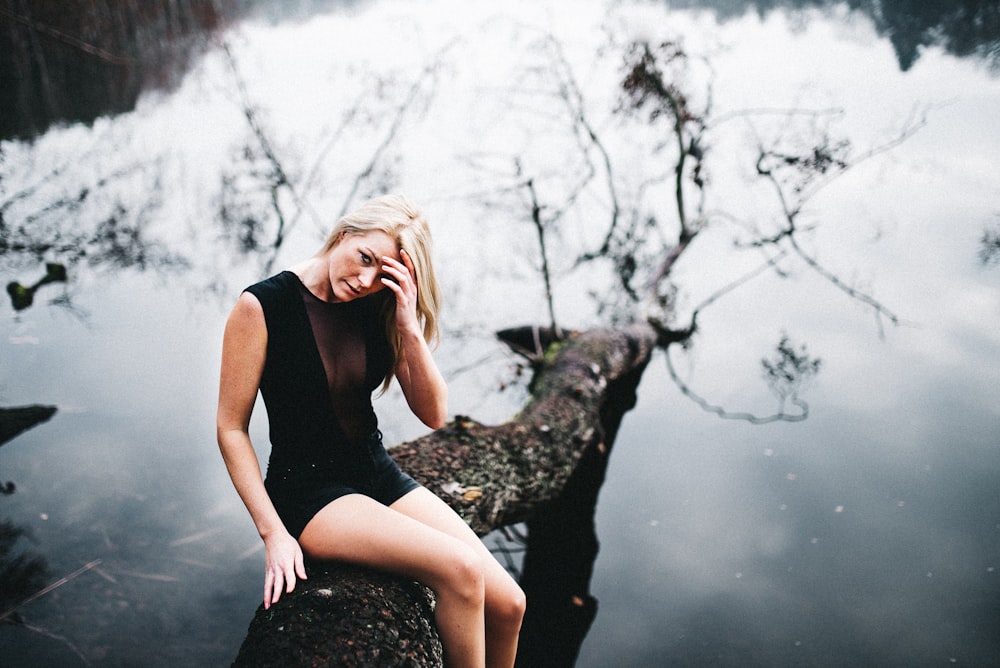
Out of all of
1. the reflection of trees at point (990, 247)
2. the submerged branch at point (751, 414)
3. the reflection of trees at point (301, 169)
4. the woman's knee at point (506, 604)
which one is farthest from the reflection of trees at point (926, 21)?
the woman's knee at point (506, 604)

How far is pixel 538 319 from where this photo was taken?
6.28 metres

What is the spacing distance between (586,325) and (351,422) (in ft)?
16.0

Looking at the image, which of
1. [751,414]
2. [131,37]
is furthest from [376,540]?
[131,37]

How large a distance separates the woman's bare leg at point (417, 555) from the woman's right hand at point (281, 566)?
59 mm

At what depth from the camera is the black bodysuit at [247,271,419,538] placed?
1847 mm

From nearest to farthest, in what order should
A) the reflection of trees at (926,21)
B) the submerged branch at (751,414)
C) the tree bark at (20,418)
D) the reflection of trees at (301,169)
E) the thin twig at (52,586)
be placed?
the thin twig at (52,586) → the tree bark at (20,418) → the submerged branch at (751,414) → the reflection of trees at (301,169) → the reflection of trees at (926,21)

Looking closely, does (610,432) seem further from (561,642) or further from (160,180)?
(160,180)

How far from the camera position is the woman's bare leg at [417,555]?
168cm

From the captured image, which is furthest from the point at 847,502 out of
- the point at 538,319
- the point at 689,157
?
the point at 689,157

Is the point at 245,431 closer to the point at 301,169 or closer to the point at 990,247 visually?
the point at 301,169

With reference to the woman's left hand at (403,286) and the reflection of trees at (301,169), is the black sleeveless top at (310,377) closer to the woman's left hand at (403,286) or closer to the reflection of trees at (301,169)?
the woman's left hand at (403,286)

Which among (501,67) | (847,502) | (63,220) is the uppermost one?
(501,67)

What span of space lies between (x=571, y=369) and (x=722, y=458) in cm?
141

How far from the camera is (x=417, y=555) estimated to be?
171 cm
